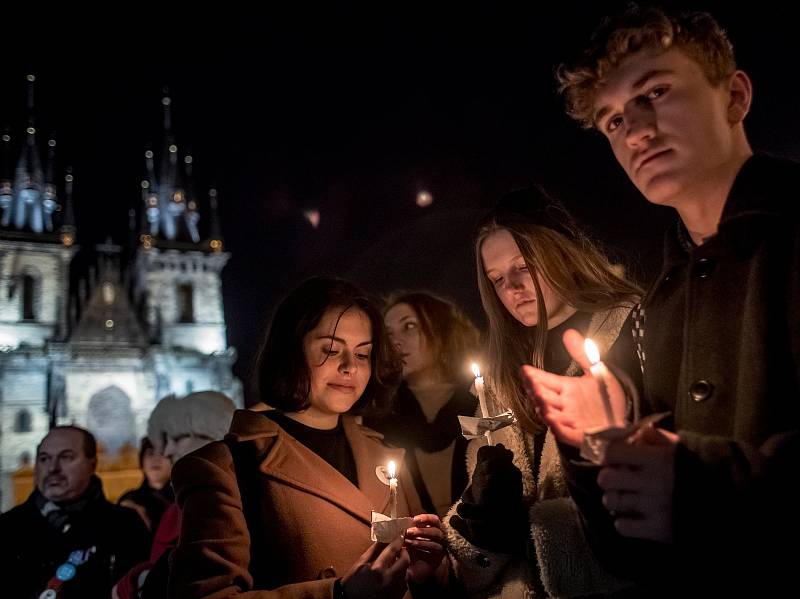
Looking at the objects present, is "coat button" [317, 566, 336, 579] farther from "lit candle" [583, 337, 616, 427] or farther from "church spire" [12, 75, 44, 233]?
"church spire" [12, 75, 44, 233]

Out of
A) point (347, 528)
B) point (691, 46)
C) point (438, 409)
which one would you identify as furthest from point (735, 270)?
point (438, 409)

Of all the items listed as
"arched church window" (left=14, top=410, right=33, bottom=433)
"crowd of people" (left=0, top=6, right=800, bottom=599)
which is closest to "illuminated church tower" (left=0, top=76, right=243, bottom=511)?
"arched church window" (left=14, top=410, right=33, bottom=433)

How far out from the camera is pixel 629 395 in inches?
51.7

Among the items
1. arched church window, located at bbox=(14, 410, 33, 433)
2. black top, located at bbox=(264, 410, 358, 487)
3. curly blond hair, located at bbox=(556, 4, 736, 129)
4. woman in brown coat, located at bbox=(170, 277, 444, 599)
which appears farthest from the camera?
arched church window, located at bbox=(14, 410, 33, 433)

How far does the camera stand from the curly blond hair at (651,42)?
1723 mm

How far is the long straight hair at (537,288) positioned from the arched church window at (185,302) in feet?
128

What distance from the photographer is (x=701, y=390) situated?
1406mm

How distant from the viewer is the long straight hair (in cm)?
→ 266

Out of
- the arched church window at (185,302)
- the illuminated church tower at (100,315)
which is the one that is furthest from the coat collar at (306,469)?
the arched church window at (185,302)

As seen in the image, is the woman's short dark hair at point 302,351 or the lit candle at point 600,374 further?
the woman's short dark hair at point 302,351

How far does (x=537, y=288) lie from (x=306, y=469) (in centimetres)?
131

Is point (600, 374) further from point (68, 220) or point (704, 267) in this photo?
point (68, 220)

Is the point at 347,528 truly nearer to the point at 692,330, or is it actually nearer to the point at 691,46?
the point at 692,330

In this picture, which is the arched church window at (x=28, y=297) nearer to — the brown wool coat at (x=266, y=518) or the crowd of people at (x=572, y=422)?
the crowd of people at (x=572, y=422)
